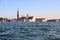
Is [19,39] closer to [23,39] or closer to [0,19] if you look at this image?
[23,39]

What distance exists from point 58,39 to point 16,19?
414ft

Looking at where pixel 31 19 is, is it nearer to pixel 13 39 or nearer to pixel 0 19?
pixel 0 19

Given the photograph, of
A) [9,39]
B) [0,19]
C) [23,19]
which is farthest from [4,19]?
[9,39]

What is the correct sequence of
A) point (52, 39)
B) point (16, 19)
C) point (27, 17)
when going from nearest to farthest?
point (52, 39), point (16, 19), point (27, 17)

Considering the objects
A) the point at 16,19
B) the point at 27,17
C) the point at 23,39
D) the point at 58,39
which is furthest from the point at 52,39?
the point at 27,17

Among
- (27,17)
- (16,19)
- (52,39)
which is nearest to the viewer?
(52,39)

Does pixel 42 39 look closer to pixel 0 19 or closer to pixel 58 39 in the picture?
pixel 58 39

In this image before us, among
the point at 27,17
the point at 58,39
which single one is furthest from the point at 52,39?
the point at 27,17

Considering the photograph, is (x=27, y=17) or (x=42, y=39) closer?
(x=42, y=39)

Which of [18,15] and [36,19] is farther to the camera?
[36,19]

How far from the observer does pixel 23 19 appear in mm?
152625

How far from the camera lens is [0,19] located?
154 metres

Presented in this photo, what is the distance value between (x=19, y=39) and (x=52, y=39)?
109 inches

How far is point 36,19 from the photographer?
161m
